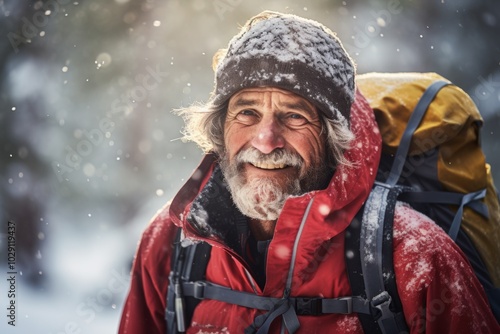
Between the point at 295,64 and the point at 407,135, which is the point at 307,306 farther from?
the point at 295,64

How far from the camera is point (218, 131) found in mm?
3176

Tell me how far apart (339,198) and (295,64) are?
2.35ft

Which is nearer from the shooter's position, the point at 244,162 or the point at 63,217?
the point at 244,162

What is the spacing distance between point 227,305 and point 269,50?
1.34 m

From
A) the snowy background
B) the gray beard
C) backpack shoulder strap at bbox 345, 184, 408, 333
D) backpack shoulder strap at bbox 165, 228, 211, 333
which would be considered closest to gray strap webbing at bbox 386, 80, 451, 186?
backpack shoulder strap at bbox 345, 184, 408, 333

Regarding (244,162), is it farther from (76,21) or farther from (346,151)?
(76,21)

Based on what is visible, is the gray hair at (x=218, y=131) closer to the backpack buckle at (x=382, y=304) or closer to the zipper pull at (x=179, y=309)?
the backpack buckle at (x=382, y=304)

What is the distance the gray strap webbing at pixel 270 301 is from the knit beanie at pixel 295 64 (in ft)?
3.04

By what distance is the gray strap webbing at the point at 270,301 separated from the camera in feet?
8.03

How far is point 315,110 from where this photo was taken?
110 inches

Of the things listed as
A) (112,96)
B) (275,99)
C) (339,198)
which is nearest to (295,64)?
(275,99)

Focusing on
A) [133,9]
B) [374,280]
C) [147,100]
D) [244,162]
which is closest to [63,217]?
[147,100]

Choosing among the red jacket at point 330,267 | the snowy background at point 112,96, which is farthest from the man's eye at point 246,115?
the snowy background at point 112,96

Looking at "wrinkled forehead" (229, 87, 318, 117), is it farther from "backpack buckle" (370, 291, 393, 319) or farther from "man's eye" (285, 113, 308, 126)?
"backpack buckle" (370, 291, 393, 319)
